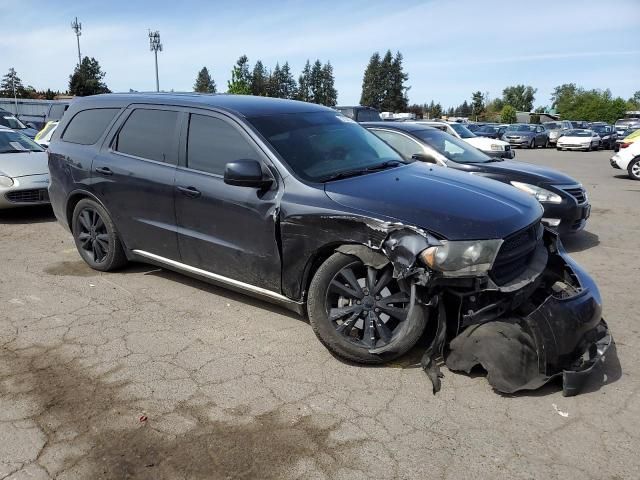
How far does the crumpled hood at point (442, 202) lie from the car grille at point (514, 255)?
69mm

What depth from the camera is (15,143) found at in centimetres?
939

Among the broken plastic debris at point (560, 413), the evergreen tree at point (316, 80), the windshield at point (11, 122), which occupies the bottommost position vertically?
the broken plastic debris at point (560, 413)

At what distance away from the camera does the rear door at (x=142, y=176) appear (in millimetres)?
4684

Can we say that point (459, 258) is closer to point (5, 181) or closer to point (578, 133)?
point (5, 181)

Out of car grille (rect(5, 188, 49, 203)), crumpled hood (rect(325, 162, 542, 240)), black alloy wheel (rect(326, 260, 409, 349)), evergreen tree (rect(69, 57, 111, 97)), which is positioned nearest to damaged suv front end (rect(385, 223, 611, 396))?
crumpled hood (rect(325, 162, 542, 240))

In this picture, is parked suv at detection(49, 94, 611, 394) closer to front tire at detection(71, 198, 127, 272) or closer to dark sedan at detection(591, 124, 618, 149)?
front tire at detection(71, 198, 127, 272)

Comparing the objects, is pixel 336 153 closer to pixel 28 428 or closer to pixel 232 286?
pixel 232 286

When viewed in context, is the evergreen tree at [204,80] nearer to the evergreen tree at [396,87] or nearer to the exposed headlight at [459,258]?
the evergreen tree at [396,87]

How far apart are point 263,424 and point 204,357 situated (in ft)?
3.12

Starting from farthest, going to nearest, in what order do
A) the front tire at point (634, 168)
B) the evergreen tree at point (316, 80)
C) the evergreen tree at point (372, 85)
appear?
the evergreen tree at point (316, 80) → the evergreen tree at point (372, 85) → the front tire at point (634, 168)

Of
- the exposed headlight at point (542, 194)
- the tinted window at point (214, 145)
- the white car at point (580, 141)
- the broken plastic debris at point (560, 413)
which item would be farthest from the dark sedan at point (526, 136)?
the broken plastic debris at point (560, 413)

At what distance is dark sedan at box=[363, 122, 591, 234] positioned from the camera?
6680 mm

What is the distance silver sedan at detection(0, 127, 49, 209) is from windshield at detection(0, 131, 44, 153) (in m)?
0.02

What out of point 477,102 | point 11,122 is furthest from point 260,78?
point 11,122
